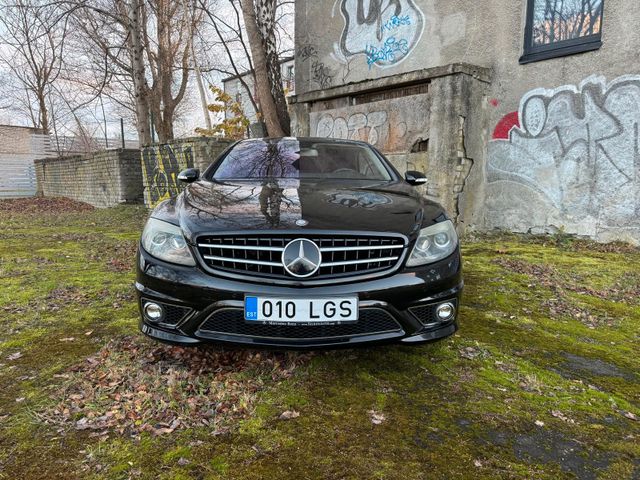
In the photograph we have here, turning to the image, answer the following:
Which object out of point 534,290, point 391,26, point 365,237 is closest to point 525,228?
point 534,290

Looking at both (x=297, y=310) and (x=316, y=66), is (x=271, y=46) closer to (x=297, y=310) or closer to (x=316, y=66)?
(x=316, y=66)

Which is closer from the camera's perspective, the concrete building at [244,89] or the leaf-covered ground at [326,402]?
the leaf-covered ground at [326,402]

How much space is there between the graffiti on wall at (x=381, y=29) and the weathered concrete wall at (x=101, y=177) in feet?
25.9

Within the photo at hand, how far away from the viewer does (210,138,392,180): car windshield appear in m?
3.40

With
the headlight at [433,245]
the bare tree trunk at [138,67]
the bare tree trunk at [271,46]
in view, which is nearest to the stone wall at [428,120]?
the bare tree trunk at [271,46]

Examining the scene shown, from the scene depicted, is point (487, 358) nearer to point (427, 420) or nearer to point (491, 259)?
point (427, 420)

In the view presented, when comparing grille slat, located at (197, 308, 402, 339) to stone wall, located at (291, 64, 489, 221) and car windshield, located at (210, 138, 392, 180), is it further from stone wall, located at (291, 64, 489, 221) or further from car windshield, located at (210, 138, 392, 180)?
stone wall, located at (291, 64, 489, 221)

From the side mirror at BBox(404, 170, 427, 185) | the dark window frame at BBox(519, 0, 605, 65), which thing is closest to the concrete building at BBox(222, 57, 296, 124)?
the dark window frame at BBox(519, 0, 605, 65)

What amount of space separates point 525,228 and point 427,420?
19.5 feet

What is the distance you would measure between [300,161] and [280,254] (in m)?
1.64

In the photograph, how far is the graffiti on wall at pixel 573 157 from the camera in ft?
19.6

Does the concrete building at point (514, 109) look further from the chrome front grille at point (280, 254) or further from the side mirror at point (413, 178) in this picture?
the chrome front grille at point (280, 254)

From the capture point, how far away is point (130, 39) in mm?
12969

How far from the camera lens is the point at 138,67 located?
41.8 feet
